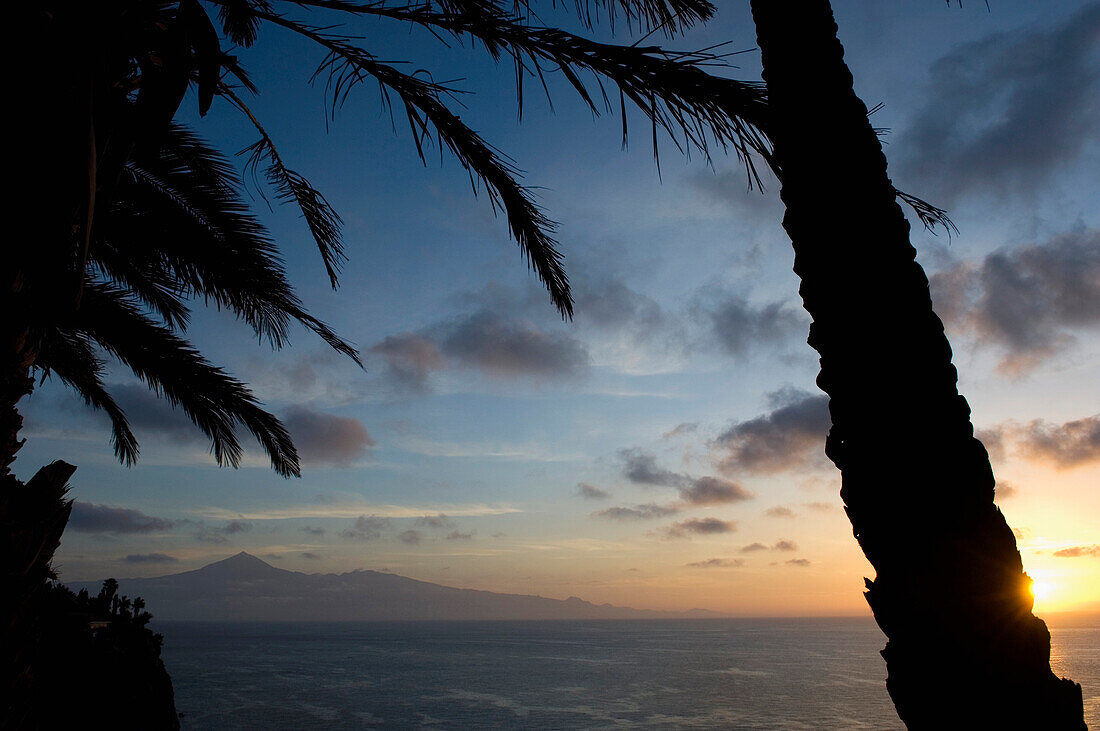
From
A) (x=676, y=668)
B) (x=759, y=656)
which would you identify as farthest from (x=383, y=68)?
(x=759, y=656)

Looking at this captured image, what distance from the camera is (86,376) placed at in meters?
8.22

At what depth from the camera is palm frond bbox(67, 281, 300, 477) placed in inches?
256

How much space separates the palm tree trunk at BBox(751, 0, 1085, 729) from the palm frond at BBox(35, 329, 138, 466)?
7278mm

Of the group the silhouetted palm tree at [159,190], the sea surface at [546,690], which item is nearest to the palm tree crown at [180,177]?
the silhouetted palm tree at [159,190]

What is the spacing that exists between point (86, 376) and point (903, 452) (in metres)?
9.24

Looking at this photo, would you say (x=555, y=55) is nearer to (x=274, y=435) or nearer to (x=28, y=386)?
(x=28, y=386)

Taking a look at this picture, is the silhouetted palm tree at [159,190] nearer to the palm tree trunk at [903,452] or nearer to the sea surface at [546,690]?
the palm tree trunk at [903,452]

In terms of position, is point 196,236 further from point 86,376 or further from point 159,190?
point 86,376

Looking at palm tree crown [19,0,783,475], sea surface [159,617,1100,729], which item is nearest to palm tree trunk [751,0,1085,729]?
palm tree crown [19,0,783,475]

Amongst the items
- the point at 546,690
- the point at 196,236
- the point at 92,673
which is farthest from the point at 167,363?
the point at 546,690

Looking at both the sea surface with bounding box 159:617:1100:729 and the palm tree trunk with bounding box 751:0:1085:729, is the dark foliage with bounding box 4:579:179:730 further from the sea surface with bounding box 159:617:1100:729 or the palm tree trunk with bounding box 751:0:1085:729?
the sea surface with bounding box 159:617:1100:729

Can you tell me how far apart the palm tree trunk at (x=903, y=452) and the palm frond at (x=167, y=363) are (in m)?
6.08

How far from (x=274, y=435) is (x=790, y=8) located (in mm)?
6461

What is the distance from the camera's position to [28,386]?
2881 millimetres
